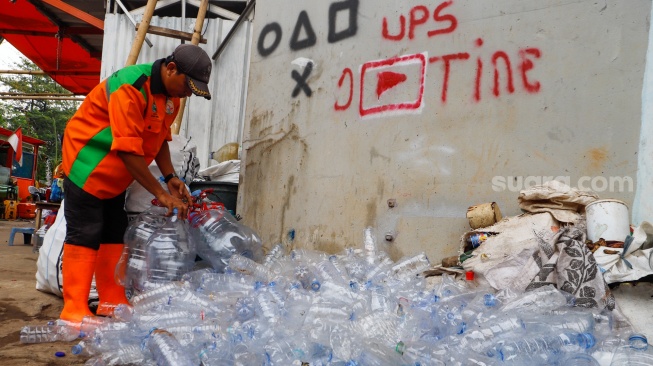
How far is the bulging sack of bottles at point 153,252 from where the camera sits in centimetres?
328

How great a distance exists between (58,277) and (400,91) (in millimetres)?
2658

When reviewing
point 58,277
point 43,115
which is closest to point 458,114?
point 58,277

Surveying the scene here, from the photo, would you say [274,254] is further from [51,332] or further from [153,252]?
[51,332]

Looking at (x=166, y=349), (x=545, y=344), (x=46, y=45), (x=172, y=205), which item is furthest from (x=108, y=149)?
(x=46, y=45)

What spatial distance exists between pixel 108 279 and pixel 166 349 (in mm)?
1198

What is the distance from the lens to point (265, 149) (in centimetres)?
453

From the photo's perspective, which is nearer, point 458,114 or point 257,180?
point 458,114

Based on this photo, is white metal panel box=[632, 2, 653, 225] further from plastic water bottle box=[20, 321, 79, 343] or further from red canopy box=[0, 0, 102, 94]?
red canopy box=[0, 0, 102, 94]

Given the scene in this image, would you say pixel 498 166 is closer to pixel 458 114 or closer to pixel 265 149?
pixel 458 114

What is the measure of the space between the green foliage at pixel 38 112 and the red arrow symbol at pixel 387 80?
28.5 metres

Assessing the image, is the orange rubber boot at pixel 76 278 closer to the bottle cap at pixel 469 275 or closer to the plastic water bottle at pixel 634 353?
the bottle cap at pixel 469 275

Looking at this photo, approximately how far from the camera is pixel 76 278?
283 cm

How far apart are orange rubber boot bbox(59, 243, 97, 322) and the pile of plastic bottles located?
158mm

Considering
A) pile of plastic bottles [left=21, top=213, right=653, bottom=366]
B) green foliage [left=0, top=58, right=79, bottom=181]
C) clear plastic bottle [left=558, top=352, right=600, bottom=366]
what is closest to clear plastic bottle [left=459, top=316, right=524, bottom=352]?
pile of plastic bottles [left=21, top=213, right=653, bottom=366]
